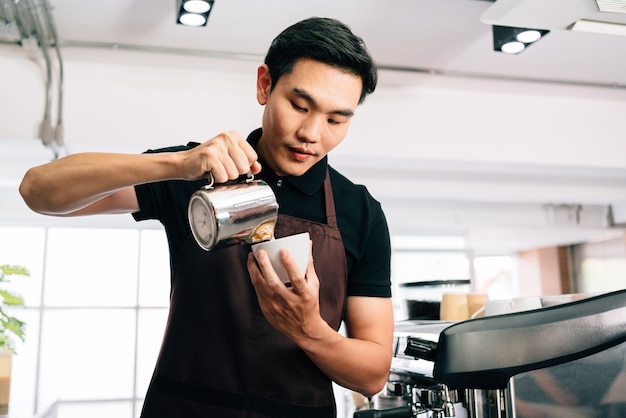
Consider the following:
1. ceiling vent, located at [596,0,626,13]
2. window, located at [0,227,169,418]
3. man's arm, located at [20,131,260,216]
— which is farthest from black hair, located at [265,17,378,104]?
window, located at [0,227,169,418]

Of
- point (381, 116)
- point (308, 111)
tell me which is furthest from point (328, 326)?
point (381, 116)

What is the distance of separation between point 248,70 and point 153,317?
3.76 meters

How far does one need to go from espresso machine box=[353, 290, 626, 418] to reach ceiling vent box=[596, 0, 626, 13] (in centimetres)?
134

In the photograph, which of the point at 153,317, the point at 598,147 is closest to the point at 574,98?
the point at 598,147

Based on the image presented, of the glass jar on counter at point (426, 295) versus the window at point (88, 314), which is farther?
the window at point (88, 314)

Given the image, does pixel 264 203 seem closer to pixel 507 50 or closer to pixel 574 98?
pixel 507 50

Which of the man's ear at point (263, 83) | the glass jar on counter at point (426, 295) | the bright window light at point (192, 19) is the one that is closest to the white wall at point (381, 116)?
the bright window light at point (192, 19)

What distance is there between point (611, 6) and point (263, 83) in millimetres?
1265

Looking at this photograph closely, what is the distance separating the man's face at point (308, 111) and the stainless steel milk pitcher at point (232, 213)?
0.54 ft

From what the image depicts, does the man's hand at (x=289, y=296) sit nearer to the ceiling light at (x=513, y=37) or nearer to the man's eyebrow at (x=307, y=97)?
the man's eyebrow at (x=307, y=97)

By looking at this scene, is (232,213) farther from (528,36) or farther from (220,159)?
(528,36)

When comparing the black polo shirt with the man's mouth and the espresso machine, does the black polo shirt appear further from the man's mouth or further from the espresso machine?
the espresso machine

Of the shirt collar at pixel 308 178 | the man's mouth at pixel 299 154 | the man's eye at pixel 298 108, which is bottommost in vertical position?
the shirt collar at pixel 308 178

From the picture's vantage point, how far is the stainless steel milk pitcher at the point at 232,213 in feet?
3.15
